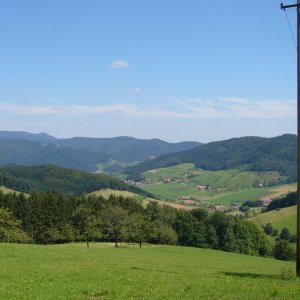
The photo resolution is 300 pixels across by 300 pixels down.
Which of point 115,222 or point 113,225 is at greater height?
point 115,222

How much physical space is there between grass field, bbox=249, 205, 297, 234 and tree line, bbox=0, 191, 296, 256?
51.7m

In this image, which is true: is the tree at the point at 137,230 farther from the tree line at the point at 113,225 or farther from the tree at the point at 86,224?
the tree at the point at 86,224

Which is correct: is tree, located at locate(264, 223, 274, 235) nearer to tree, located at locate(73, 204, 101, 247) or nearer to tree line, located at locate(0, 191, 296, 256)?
tree line, located at locate(0, 191, 296, 256)

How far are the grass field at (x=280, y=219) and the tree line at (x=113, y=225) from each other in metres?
51.7

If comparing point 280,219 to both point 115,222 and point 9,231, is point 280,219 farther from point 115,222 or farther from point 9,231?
point 9,231

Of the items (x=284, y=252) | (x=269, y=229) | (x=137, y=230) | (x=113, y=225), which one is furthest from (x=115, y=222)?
(x=269, y=229)

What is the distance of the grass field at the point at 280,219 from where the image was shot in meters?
174

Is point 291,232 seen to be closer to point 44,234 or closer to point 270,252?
point 270,252

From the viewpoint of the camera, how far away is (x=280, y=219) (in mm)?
183625

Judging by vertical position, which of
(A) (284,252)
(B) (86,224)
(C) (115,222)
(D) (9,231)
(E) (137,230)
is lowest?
(A) (284,252)

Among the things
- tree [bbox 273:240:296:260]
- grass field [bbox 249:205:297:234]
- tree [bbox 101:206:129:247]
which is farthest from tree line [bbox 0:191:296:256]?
grass field [bbox 249:205:297:234]

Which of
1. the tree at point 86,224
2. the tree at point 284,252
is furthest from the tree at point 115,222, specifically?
the tree at point 284,252

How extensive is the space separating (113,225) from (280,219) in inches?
4160

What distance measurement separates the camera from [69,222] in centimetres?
10762
